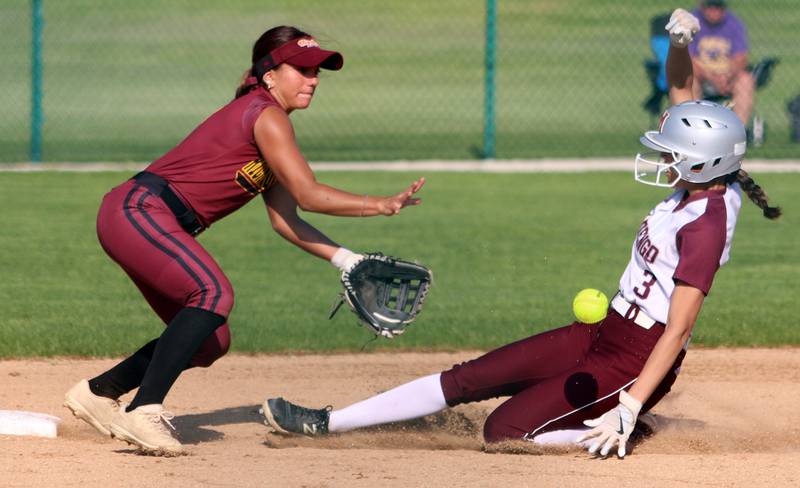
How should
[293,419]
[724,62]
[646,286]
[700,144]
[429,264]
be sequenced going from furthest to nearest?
1. [724,62]
2. [429,264]
3. [293,419]
4. [646,286]
5. [700,144]

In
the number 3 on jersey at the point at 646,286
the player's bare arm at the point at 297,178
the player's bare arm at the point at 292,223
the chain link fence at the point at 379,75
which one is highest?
the player's bare arm at the point at 297,178

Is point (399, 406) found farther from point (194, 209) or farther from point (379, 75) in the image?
point (379, 75)

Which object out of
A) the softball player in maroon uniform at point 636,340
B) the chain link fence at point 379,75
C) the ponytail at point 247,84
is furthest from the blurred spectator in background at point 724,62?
the ponytail at point 247,84

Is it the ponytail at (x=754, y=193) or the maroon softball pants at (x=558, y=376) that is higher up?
the ponytail at (x=754, y=193)

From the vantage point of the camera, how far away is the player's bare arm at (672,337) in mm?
4902

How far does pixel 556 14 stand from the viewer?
28.5 meters

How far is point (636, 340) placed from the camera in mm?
5238

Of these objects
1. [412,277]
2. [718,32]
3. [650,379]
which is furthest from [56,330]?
[718,32]

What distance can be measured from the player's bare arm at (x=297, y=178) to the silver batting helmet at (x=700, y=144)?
938mm

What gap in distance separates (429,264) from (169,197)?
15.0 ft

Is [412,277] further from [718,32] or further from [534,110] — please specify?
[534,110]

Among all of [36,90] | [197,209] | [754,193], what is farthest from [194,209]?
[36,90]

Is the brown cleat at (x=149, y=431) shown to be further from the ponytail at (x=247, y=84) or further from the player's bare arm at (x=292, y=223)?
the ponytail at (x=247, y=84)

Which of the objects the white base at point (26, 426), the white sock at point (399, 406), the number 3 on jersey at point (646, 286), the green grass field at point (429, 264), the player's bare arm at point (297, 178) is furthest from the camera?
the green grass field at point (429, 264)
